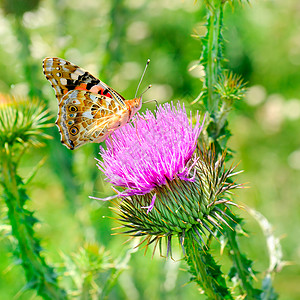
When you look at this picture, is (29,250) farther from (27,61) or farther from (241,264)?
(27,61)

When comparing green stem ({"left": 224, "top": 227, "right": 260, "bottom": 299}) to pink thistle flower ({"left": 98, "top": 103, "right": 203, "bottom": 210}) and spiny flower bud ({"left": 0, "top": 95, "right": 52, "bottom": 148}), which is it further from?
spiny flower bud ({"left": 0, "top": 95, "right": 52, "bottom": 148})

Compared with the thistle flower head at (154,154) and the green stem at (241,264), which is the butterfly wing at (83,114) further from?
the green stem at (241,264)

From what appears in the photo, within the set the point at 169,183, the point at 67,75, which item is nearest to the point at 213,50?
the point at 169,183

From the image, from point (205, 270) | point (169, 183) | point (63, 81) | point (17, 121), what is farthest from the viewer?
point (17, 121)

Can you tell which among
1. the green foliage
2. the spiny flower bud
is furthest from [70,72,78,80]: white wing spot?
the green foliage

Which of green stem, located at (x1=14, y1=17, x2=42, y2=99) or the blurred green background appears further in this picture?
green stem, located at (x1=14, y1=17, x2=42, y2=99)

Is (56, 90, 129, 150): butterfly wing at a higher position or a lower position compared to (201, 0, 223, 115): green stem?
lower
